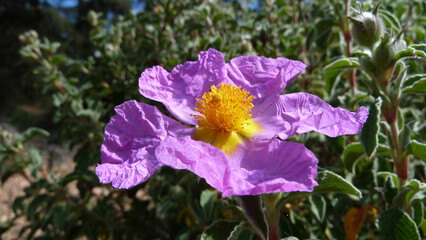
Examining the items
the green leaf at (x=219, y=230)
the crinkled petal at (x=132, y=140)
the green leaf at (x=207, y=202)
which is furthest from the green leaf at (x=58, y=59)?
the green leaf at (x=219, y=230)

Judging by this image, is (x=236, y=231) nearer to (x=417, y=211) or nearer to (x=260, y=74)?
(x=260, y=74)

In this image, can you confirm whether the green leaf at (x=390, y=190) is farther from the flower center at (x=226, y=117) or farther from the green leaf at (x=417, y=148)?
the flower center at (x=226, y=117)

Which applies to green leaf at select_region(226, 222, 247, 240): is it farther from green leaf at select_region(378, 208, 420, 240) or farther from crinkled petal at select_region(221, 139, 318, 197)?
green leaf at select_region(378, 208, 420, 240)

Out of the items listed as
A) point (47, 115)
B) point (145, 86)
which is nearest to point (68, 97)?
point (145, 86)

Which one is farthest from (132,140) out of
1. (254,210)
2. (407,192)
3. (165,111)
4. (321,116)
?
(165,111)

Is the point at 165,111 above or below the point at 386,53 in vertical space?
below

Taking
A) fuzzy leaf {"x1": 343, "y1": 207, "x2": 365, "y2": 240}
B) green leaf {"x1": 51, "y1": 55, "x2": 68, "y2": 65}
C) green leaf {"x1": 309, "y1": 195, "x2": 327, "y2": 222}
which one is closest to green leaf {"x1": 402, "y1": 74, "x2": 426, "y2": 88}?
green leaf {"x1": 309, "y1": 195, "x2": 327, "y2": 222}
